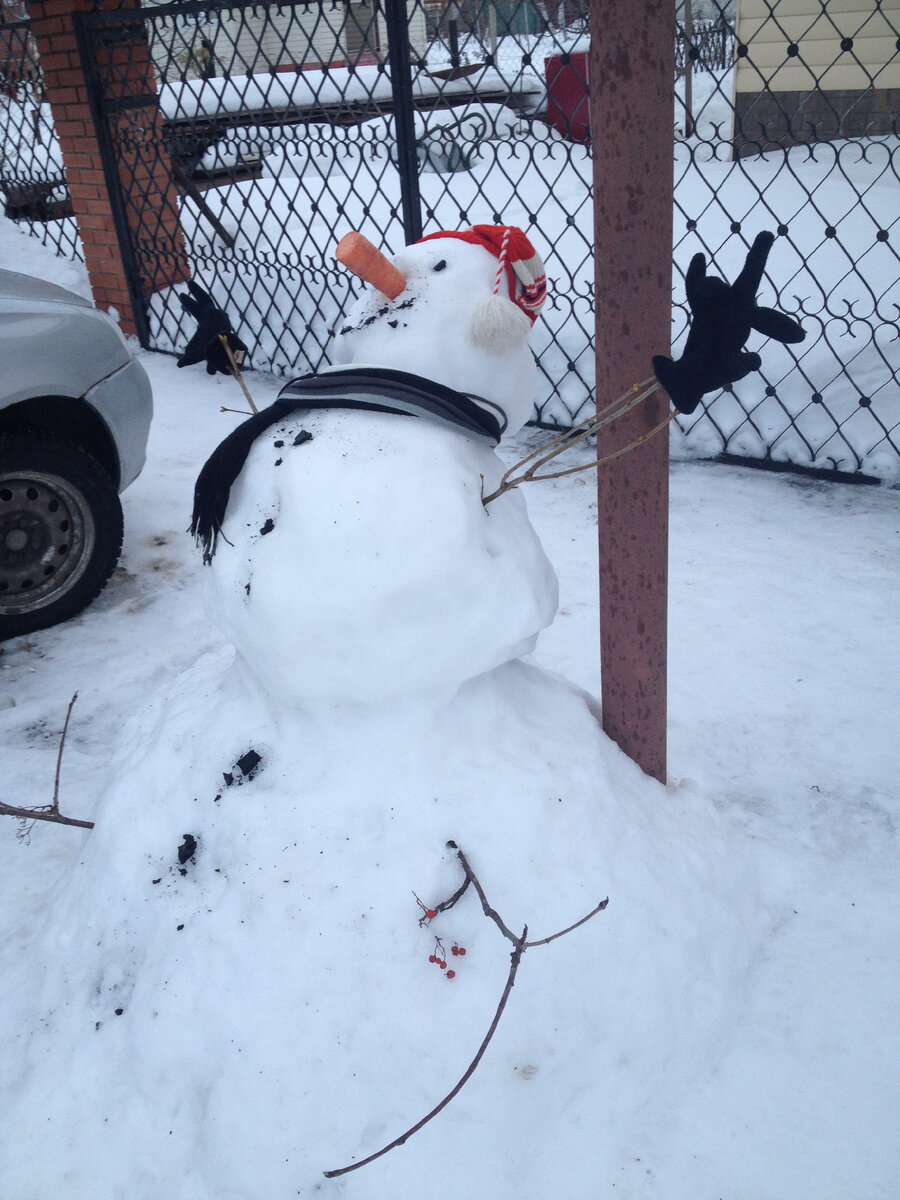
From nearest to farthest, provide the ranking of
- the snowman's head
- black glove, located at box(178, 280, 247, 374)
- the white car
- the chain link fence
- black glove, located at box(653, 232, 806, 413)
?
black glove, located at box(653, 232, 806, 413)
the snowman's head
black glove, located at box(178, 280, 247, 374)
the white car
the chain link fence

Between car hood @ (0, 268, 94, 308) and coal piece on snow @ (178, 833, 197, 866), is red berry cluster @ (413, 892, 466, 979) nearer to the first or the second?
coal piece on snow @ (178, 833, 197, 866)

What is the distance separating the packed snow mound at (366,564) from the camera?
1.42 metres

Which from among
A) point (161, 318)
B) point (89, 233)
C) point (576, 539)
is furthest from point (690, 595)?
point (89, 233)

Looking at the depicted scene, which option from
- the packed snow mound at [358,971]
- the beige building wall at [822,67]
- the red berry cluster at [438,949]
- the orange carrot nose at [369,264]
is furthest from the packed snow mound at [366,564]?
the beige building wall at [822,67]

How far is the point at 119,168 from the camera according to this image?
5594 mm

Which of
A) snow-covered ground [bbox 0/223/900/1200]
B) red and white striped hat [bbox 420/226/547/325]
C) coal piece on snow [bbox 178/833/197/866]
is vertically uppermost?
red and white striped hat [bbox 420/226/547/325]

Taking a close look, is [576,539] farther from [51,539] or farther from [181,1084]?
[181,1084]

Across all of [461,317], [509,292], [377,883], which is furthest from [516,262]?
[377,883]

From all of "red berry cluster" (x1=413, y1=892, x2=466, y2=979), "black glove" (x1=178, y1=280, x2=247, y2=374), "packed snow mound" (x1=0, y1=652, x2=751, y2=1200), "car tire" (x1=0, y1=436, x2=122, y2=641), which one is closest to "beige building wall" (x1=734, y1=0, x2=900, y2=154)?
"car tire" (x1=0, y1=436, x2=122, y2=641)

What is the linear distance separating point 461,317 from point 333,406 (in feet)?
0.90

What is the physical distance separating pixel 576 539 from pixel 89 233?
4.37 metres

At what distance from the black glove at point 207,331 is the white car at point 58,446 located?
3.99 ft

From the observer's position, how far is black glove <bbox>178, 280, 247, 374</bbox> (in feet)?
5.99

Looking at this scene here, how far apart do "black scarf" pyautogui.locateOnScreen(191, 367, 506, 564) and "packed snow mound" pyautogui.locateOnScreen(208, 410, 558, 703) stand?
0.07 ft
